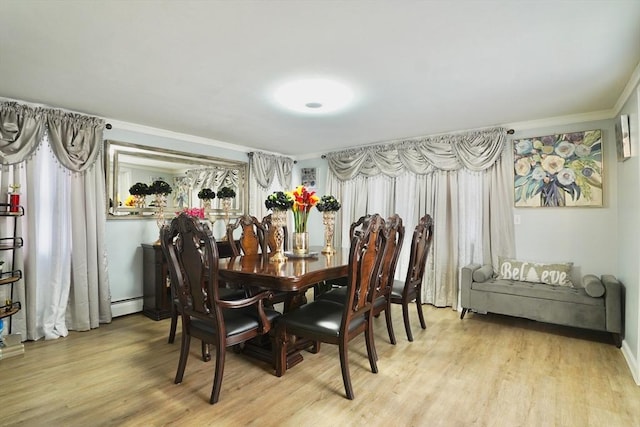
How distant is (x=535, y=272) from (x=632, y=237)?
1.05 meters

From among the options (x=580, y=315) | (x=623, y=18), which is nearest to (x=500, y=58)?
(x=623, y=18)

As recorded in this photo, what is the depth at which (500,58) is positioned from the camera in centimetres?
226

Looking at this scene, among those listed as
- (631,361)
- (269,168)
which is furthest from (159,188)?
(631,361)

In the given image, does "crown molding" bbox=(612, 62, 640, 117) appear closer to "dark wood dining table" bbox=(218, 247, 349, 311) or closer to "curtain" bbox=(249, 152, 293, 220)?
"dark wood dining table" bbox=(218, 247, 349, 311)

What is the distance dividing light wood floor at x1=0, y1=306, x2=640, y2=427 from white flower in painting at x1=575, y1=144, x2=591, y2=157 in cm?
186

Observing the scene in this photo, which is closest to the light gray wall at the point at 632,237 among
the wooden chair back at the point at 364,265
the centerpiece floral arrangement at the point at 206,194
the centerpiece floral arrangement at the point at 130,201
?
the wooden chair back at the point at 364,265

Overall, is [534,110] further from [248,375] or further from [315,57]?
[248,375]

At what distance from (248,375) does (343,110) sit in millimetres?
2593

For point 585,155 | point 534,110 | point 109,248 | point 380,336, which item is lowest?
point 380,336

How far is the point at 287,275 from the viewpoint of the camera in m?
2.15

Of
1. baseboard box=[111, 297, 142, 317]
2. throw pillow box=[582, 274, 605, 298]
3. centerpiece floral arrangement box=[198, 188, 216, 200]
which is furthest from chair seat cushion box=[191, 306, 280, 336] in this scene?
throw pillow box=[582, 274, 605, 298]

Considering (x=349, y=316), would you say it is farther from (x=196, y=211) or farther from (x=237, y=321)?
(x=196, y=211)

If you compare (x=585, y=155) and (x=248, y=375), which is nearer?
(x=248, y=375)

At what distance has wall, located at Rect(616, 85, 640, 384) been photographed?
244cm
